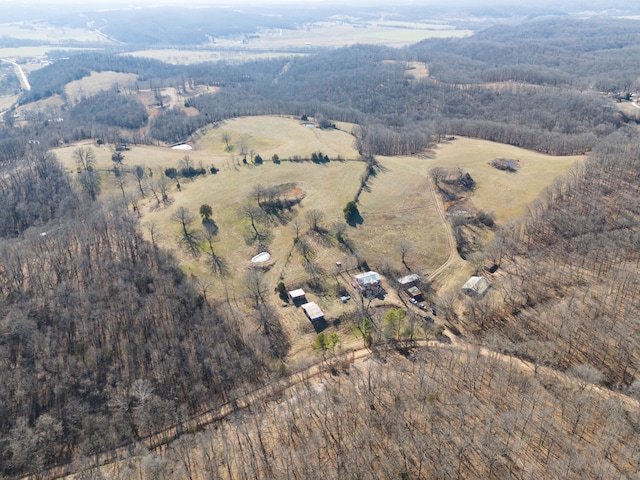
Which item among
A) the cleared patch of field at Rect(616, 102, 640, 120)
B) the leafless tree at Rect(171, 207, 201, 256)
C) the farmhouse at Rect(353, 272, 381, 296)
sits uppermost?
the leafless tree at Rect(171, 207, 201, 256)

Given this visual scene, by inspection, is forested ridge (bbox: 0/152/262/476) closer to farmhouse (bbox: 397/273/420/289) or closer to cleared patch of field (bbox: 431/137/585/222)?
farmhouse (bbox: 397/273/420/289)

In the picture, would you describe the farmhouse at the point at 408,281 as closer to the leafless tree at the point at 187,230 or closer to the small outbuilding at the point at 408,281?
the small outbuilding at the point at 408,281

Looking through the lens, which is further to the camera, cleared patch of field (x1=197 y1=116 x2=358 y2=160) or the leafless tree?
cleared patch of field (x1=197 y1=116 x2=358 y2=160)

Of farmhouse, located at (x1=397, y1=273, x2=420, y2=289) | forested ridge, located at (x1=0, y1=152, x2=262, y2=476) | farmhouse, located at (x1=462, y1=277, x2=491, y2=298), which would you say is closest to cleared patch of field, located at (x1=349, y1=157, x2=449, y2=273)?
farmhouse, located at (x1=397, y1=273, x2=420, y2=289)

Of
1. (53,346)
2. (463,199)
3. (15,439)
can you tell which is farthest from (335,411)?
(463,199)

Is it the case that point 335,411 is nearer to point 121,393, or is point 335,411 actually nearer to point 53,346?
point 121,393
